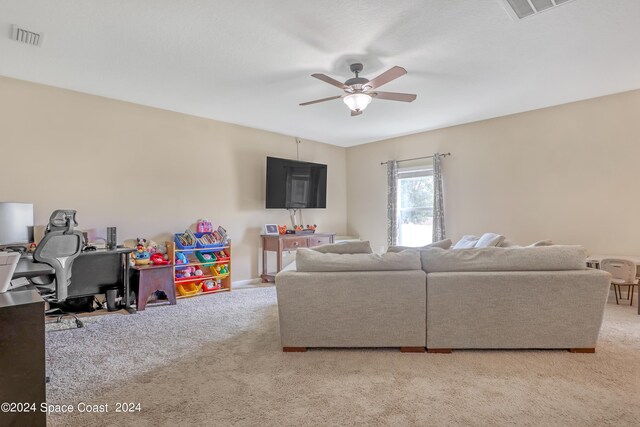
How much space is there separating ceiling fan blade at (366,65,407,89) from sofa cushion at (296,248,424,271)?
1.50 meters

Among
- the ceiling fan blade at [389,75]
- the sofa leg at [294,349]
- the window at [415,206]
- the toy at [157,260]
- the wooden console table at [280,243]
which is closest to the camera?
the sofa leg at [294,349]

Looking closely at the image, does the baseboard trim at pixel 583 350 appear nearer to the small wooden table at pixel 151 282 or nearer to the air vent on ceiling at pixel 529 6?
the air vent on ceiling at pixel 529 6

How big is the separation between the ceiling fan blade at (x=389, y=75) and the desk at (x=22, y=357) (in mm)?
2754

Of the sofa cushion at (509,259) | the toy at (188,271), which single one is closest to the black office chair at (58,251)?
the toy at (188,271)

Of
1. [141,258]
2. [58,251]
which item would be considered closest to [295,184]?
[141,258]

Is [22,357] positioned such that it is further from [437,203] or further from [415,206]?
[415,206]

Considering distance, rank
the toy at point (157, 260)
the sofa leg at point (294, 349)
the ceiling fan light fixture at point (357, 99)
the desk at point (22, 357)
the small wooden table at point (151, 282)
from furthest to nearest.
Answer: the toy at point (157, 260), the small wooden table at point (151, 282), the ceiling fan light fixture at point (357, 99), the sofa leg at point (294, 349), the desk at point (22, 357)

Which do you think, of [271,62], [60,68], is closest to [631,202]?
[271,62]

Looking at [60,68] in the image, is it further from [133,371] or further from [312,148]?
[312,148]

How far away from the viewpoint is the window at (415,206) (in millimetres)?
6121

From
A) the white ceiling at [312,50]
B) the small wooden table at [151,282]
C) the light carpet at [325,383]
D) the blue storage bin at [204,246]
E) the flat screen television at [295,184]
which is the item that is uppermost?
the white ceiling at [312,50]

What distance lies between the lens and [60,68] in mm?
3418

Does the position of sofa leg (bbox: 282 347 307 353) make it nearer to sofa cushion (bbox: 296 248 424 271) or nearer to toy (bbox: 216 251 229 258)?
sofa cushion (bbox: 296 248 424 271)

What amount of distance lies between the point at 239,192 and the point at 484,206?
388cm
